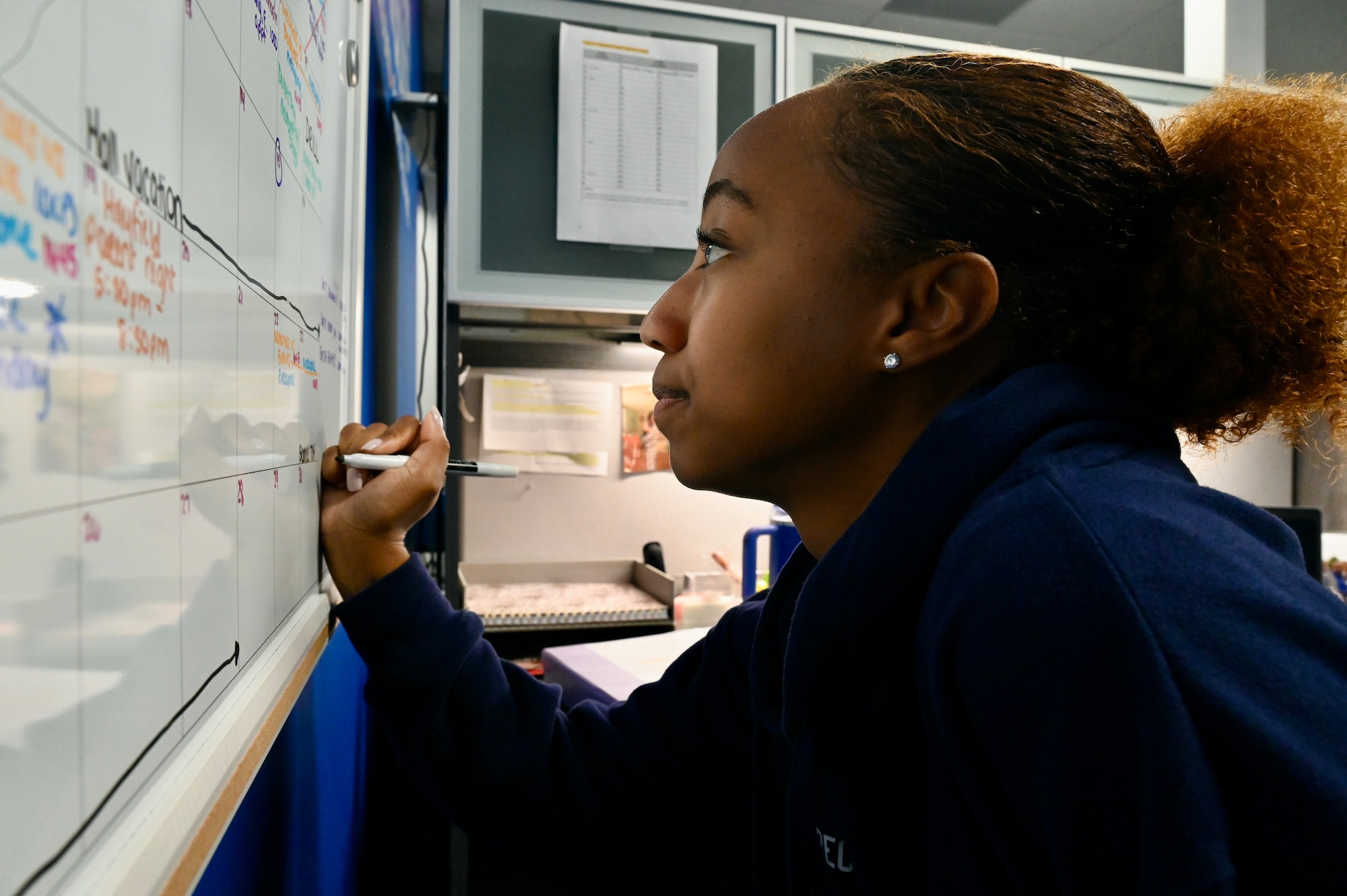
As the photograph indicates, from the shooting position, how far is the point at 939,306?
0.57m

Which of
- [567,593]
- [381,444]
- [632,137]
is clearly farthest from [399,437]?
[567,593]

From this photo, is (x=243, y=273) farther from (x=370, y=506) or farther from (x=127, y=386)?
(x=370, y=506)

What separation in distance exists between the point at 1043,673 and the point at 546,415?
1.63 meters

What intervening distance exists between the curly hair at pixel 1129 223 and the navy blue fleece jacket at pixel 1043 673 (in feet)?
0.24

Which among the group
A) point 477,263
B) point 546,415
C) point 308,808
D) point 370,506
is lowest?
point 308,808

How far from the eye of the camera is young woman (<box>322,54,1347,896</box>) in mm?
357

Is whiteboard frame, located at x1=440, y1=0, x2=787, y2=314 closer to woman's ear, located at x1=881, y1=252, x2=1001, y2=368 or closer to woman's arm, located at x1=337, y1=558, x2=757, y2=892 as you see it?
Answer: woman's arm, located at x1=337, y1=558, x2=757, y2=892

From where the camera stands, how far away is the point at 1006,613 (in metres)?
0.39

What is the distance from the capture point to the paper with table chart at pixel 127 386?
0.22 metres

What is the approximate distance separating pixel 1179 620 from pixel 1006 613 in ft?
0.23

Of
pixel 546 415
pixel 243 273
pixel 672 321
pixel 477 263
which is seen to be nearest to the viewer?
pixel 243 273

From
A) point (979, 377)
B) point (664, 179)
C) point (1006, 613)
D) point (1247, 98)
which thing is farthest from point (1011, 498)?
point (664, 179)

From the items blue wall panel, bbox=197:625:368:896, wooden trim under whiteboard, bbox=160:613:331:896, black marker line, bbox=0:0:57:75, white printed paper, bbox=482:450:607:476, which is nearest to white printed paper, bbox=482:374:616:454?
white printed paper, bbox=482:450:607:476

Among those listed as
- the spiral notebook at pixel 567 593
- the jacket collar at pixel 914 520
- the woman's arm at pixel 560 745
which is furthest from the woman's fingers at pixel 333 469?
the spiral notebook at pixel 567 593
